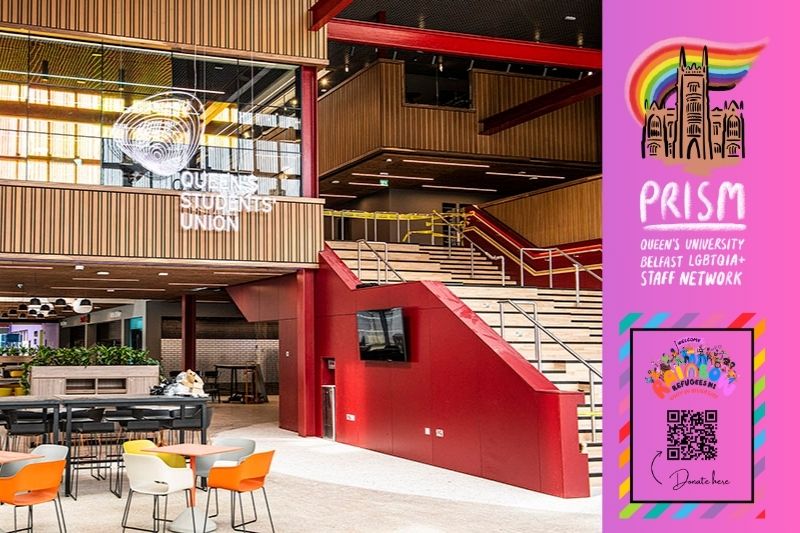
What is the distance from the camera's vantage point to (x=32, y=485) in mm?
7688

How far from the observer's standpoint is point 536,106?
21.2m

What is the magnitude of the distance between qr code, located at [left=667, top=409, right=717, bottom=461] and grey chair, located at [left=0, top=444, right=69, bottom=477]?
6450 millimetres

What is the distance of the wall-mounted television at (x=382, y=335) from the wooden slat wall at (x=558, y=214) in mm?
5431

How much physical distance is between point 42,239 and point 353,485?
273 inches

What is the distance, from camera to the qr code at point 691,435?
3547 millimetres

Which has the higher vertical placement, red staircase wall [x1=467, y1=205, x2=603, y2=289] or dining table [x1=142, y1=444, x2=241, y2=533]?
red staircase wall [x1=467, y1=205, x2=603, y2=289]

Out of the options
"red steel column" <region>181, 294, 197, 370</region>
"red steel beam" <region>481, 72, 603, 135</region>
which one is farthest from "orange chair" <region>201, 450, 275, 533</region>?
"red steel column" <region>181, 294, 197, 370</region>

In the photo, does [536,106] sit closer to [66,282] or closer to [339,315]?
[339,315]

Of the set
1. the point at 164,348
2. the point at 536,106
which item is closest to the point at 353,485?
the point at 536,106

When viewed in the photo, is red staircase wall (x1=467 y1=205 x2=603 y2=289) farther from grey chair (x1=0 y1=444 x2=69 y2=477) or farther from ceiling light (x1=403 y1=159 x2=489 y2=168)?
grey chair (x1=0 y1=444 x2=69 y2=477)

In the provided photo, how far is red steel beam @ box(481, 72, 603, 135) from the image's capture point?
19.9 meters

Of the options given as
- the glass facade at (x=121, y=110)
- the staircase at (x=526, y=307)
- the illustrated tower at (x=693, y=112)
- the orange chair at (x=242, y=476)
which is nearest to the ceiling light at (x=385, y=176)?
the staircase at (x=526, y=307)

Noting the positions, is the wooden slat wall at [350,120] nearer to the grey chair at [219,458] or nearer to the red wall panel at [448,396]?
the red wall panel at [448,396]

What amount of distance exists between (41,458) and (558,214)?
12.7m
